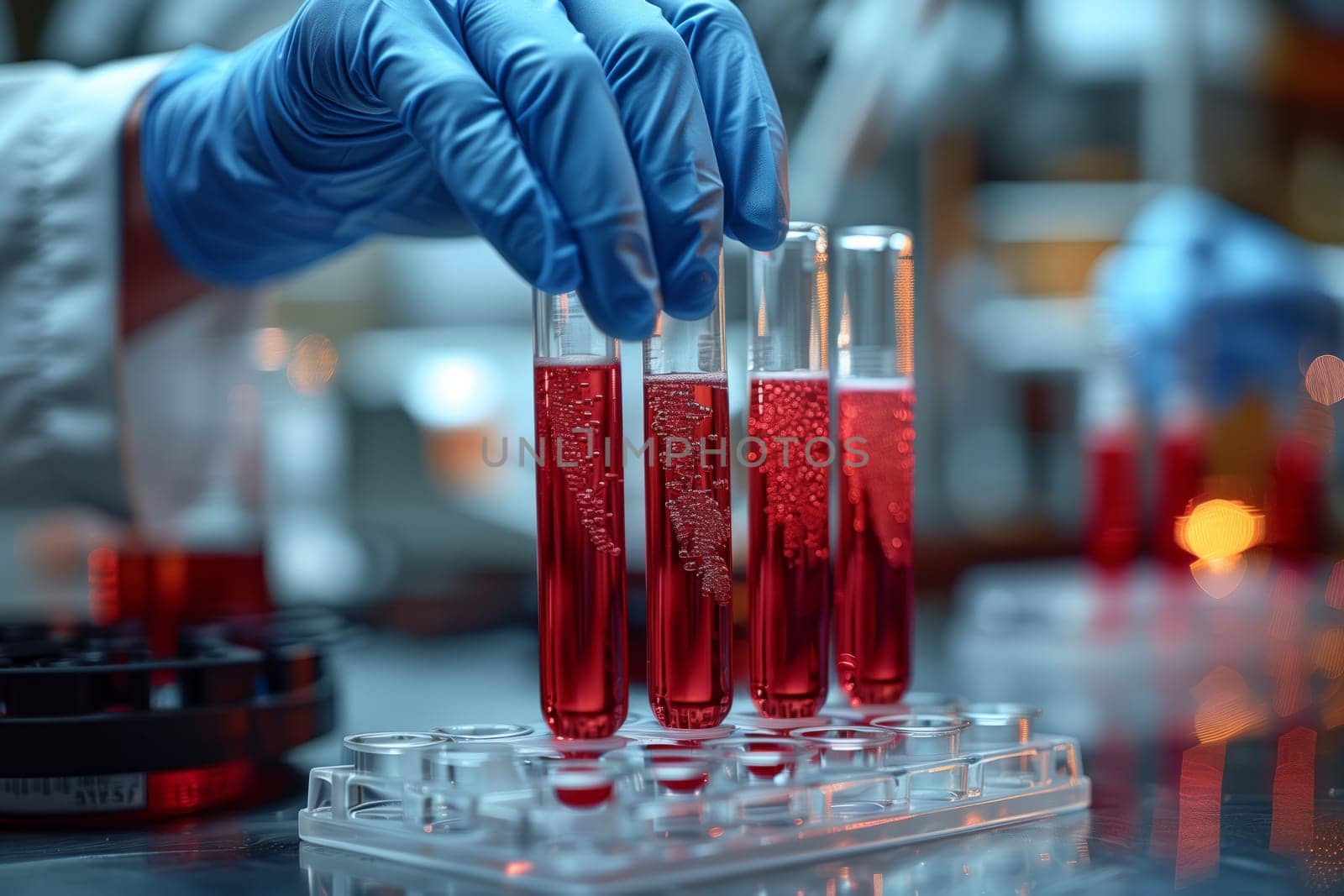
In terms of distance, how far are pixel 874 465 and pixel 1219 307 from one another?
1691mm

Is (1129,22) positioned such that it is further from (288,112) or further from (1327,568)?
(288,112)

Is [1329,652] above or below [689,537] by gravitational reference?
below

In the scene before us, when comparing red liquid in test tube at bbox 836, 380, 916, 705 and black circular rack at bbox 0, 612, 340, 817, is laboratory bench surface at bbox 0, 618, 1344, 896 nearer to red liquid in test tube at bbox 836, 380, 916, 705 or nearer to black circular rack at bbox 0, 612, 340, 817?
black circular rack at bbox 0, 612, 340, 817

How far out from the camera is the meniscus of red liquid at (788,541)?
848 mm

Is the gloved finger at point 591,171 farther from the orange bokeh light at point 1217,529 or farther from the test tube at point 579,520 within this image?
the orange bokeh light at point 1217,529

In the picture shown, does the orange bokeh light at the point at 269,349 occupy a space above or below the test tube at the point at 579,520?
above

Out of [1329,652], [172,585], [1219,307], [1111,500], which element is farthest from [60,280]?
[1219,307]

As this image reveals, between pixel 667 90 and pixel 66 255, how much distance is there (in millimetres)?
697

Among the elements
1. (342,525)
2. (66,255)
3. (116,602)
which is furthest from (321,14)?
(342,525)

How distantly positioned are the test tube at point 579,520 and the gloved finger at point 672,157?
0.06 meters

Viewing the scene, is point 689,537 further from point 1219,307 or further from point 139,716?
point 1219,307

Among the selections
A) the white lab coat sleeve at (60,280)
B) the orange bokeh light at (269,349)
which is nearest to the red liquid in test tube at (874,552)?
the white lab coat sleeve at (60,280)

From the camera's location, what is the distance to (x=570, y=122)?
0.75m

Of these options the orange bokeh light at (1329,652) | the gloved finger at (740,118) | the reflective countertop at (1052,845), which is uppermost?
the gloved finger at (740,118)
